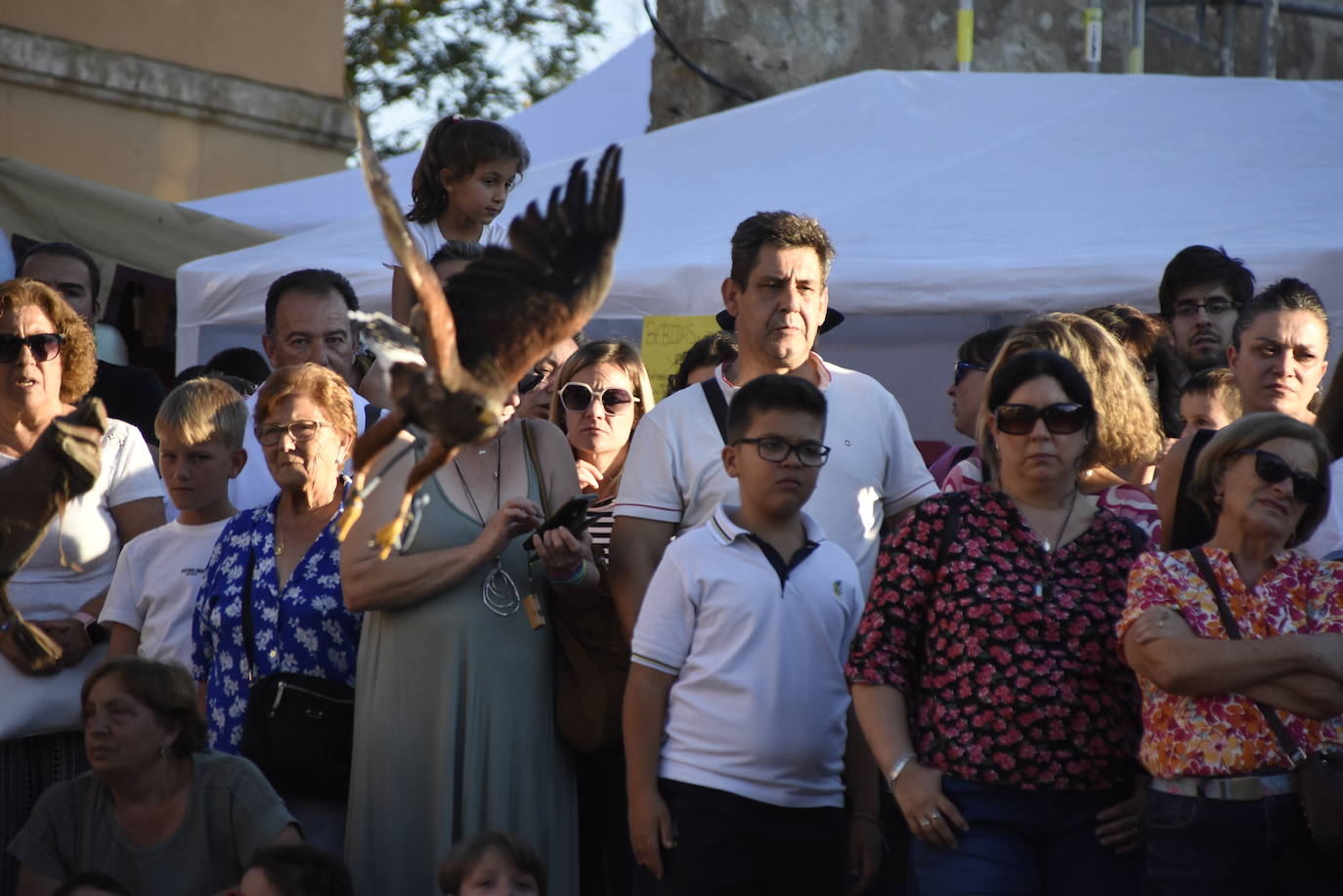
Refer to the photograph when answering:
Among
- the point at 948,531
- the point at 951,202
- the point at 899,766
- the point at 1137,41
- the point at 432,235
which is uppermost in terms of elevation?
the point at 1137,41

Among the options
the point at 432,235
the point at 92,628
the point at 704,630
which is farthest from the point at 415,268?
the point at 92,628

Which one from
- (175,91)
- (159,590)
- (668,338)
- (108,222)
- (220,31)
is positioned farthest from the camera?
(220,31)

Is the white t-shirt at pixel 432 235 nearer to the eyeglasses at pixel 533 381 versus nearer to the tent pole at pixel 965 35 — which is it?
the eyeglasses at pixel 533 381

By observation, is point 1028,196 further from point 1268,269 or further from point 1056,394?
point 1056,394

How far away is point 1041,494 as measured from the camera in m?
3.11

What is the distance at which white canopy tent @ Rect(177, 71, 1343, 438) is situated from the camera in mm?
5246

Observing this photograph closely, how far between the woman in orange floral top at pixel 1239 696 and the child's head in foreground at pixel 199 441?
228 centimetres

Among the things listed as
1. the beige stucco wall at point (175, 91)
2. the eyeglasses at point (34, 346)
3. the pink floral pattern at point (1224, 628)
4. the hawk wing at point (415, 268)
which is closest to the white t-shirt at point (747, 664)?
the pink floral pattern at point (1224, 628)

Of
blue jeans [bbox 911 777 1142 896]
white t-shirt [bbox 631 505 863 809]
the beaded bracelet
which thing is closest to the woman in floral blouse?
blue jeans [bbox 911 777 1142 896]

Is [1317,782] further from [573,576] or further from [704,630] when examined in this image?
[573,576]

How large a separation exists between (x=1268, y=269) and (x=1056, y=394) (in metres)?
2.19

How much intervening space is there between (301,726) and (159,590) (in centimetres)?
64

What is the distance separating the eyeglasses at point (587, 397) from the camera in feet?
13.4

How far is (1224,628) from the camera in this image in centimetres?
294
